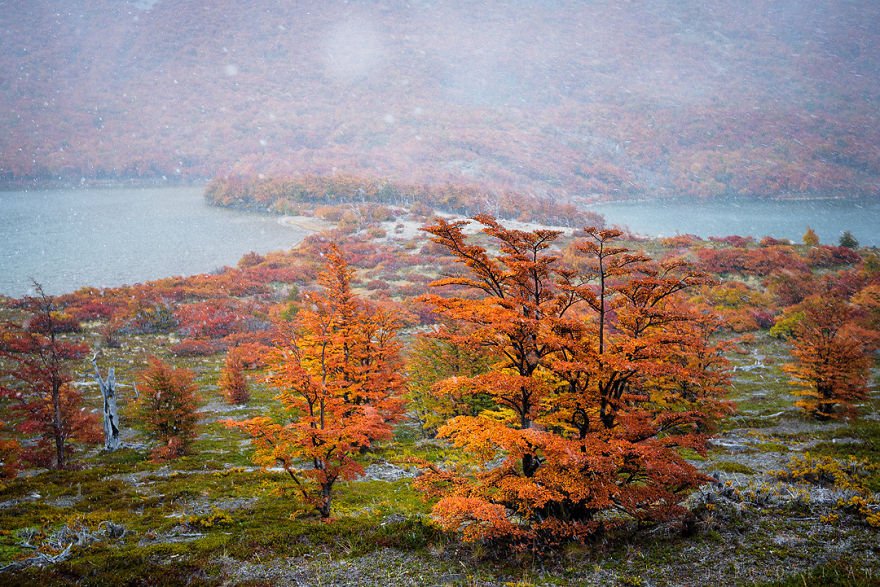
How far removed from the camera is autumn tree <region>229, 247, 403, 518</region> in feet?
40.7

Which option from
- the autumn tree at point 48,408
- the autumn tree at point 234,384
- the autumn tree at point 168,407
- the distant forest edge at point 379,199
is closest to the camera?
the autumn tree at point 48,408

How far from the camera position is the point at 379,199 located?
425ft

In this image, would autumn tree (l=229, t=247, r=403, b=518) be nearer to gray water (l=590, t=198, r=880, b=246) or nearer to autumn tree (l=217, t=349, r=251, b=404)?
autumn tree (l=217, t=349, r=251, b=404)

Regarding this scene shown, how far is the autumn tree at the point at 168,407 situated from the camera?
2042 cm

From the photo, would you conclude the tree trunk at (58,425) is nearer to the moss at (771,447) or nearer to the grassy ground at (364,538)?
the grassy ground at (364,538)

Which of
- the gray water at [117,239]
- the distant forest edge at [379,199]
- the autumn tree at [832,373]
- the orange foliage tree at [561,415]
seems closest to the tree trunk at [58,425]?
the orange foliage tree at [561,415]

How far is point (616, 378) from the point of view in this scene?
11.0 metres

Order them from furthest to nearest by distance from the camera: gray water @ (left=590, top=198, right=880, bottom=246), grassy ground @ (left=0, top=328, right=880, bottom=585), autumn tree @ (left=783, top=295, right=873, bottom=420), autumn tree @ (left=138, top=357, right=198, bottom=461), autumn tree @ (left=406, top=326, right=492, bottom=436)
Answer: gray water @ (left=590, top=198, right=880, bottom=246) < autumn tree @ (left=406, top=326, right=492, bottom=436) < autumn tree @ (left=783, top=295, right=873, bottom=420) < autumn tree @ (left=138, top=357, right=198, bottom=461) < grassy ground @ (left=0, top=328, right=880, bottom=585)

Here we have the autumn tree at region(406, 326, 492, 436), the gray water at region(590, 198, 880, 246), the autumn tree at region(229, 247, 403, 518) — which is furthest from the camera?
the gray water at region(590, 198, 880, 246)

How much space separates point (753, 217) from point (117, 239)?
16998 centimetres

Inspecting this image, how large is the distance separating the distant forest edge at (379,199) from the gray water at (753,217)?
20431 millimetres

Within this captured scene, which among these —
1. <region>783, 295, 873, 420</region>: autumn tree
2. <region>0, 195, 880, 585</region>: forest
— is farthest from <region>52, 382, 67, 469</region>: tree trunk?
<region>783, 295, 873, 420</region>: autumn tree

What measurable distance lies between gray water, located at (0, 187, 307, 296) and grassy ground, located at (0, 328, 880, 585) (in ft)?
141

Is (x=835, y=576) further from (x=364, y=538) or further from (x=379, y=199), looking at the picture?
(x=379, y=199)
